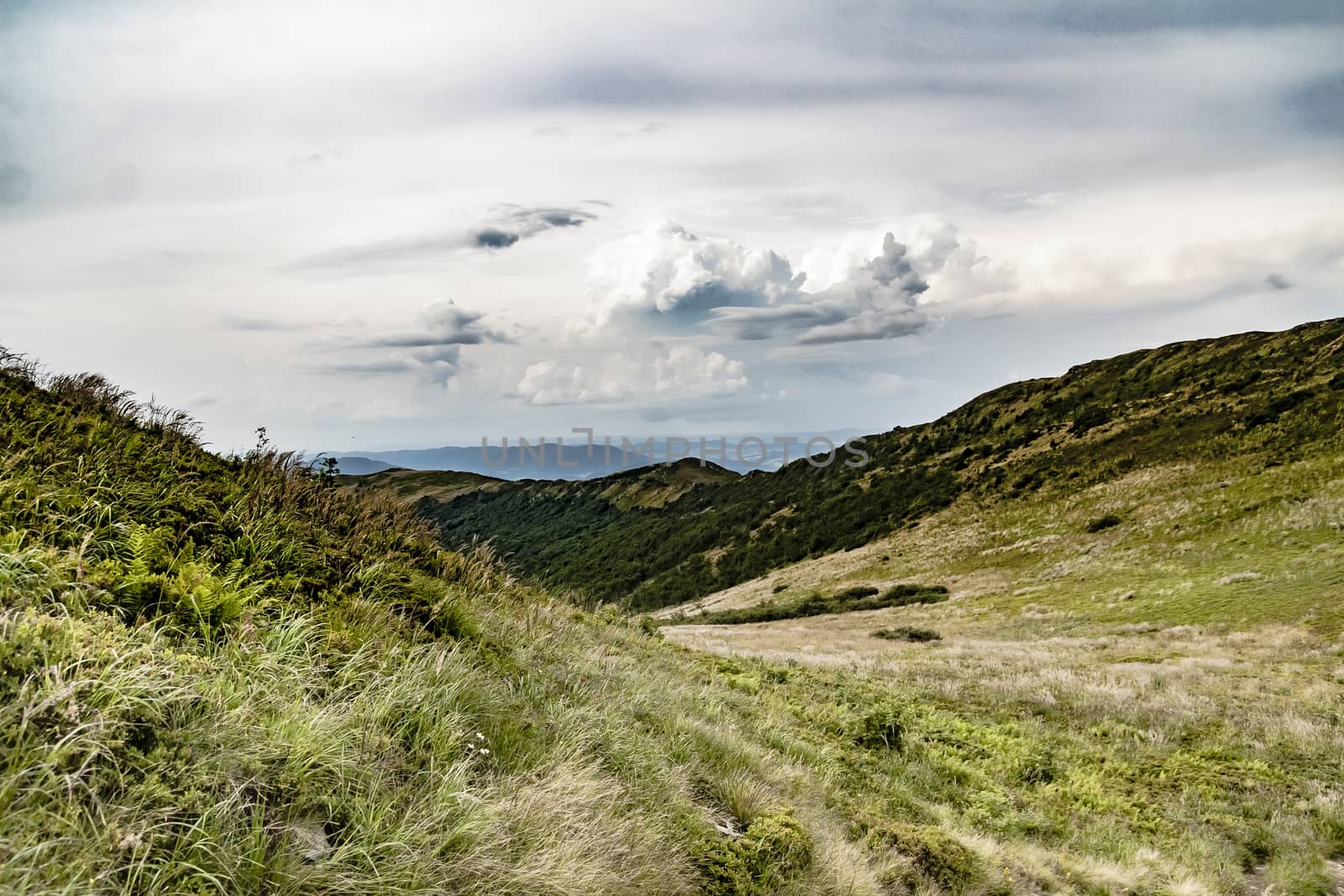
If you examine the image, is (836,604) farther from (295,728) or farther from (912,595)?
(295,728)

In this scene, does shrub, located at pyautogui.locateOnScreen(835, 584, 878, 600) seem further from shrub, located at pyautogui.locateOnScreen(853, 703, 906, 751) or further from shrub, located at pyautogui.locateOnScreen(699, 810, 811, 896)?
shrub, located at pyautogui.locateOnScreen(699, 810, 811, 896)

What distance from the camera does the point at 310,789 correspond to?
9.87 ft

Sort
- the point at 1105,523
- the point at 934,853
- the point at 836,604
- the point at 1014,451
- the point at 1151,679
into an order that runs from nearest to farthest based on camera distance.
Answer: the point at 934,853
the point at 1151,679
the point at 1105,523
the point at 836,604
the point at 1014,451

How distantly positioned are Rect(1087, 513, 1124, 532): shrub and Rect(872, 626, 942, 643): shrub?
26604 millimetres

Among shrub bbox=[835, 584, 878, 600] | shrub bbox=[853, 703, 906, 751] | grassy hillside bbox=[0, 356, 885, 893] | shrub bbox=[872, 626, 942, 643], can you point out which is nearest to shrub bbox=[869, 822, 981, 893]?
grassy hillside bbox=[0, 356, 885, 893]

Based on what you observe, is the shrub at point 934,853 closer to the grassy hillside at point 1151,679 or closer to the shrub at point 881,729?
the grassy hillside at point 1151,679

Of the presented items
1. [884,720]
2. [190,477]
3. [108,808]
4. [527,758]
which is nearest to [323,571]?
[190,477]

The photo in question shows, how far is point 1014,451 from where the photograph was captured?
85875 millimetres

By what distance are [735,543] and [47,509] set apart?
110 m

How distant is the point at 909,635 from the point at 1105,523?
97.4 ft

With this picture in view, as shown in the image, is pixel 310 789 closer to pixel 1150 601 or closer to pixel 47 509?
pixel 47 509

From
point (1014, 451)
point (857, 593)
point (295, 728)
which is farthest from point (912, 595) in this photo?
point (295, 728)

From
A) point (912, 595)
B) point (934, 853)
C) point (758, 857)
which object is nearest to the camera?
point (758, 857)

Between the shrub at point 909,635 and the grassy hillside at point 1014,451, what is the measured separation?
19578 mm
